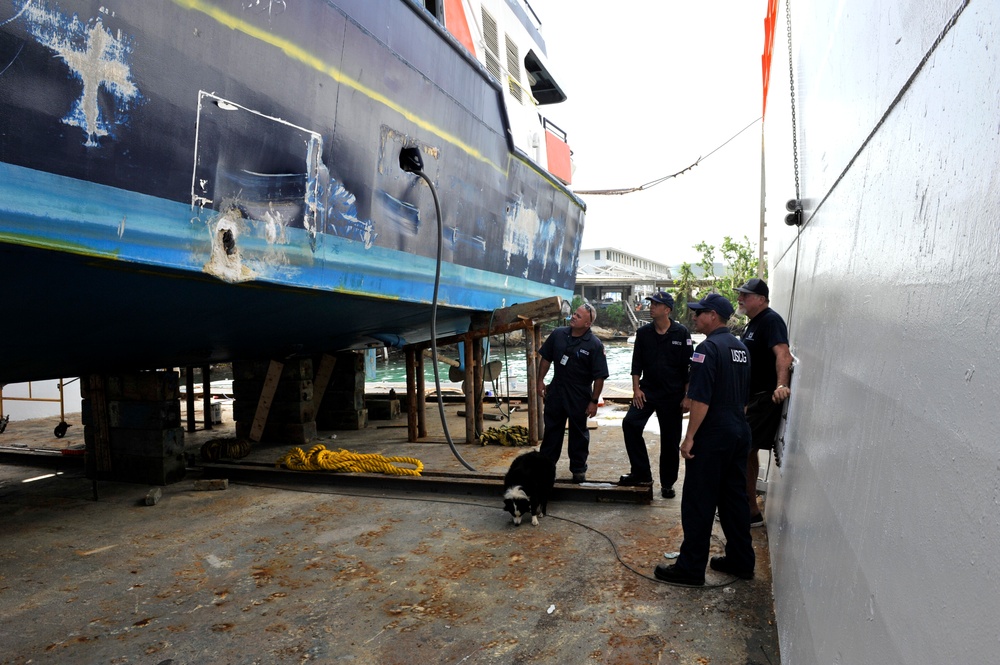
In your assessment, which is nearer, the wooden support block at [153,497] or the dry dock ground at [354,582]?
the dry dock ground at [354,582]

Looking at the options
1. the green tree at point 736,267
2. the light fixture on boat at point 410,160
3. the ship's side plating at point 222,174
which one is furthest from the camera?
the green tree at point 736,267

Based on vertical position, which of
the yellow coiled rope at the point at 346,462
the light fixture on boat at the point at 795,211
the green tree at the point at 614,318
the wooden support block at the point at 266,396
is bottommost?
the yellow coiled rope at the point at 346,462

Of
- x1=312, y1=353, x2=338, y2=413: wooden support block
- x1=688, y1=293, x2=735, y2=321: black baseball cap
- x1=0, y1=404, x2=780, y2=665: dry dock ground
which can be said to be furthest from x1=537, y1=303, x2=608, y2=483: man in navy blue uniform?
A: x1=312, y1=353, x2=338, y2=413: wooden support block

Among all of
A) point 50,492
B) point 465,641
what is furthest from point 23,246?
point 50,492

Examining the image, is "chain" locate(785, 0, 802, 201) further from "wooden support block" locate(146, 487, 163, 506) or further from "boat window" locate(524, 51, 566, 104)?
"wooden support block" locate(146, 487, 163, 506)

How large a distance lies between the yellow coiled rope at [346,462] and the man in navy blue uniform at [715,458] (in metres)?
2.92

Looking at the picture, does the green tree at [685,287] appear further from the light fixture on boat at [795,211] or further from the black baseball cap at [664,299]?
the light fixture on boat at [795,211]

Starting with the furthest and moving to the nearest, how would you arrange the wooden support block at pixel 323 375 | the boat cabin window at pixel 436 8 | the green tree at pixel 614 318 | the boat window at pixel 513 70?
1. the green tree at pixel 614 318
2. the wooden support block at pixel 323 375
3. the boat window at pixel 513 70
4. the boat cabin window at pixel 436 8

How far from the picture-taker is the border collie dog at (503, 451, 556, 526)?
464cm

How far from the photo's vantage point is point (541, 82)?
35.2ft

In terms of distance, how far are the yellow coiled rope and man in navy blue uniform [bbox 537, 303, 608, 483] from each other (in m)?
1.30

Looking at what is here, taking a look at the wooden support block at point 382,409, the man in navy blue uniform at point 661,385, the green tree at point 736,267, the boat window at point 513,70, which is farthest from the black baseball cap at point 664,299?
the green tree at point 736,267

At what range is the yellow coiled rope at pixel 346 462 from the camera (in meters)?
5.95

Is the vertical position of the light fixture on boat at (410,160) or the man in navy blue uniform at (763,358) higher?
the light fixture on boat at (410,160)
